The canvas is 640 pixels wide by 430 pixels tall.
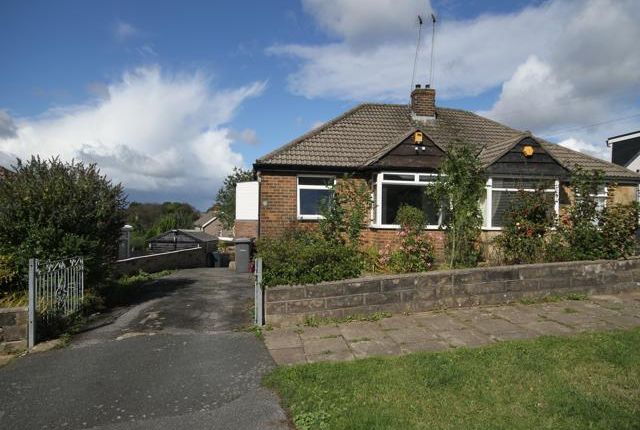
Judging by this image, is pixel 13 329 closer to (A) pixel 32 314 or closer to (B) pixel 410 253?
(A) pixel 32 314

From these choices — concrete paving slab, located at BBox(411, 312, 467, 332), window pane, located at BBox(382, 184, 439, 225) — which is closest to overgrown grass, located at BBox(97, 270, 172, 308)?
concrete paving slab, located at BBox(411, 312, 467, 332)

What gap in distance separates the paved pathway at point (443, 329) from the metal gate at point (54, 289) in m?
3.22

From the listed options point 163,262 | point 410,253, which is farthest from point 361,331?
point 163,262

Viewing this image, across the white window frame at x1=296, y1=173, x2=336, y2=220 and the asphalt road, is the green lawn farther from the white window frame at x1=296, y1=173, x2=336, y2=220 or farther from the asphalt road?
the white window frame at x1=296, y1=173, x2=336, y2=220

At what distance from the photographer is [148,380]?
455cm

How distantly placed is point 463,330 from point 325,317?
2019 millimetres

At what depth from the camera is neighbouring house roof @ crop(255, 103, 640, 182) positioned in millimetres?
12297

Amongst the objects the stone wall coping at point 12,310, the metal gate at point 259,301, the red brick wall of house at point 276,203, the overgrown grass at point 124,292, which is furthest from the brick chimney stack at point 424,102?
the stone wall coping at point 12,310

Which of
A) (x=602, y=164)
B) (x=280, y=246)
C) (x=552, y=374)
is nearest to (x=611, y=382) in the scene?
(x=552, y=374)

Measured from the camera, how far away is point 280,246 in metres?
7.04

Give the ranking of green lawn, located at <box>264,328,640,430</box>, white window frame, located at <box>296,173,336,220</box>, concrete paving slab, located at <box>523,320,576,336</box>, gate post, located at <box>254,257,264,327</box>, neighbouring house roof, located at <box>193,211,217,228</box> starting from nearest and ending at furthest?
1. green lawn, located at <box>264,328,640,430</box>
2. concrete paving slab, located at <box>523,320,576,336</box>
3. gate post, located at <box>254,257,264,327</box>
4. white window frame, located at <box>296,173,336,220</box>
5. neighbouring house roof, located at <box>193,211,217,228</box>

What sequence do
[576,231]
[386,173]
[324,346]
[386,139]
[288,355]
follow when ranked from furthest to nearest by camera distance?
1. [386,139]
2. [386,173]
3. [576,231]
4. [324,346]
5. [288,355]

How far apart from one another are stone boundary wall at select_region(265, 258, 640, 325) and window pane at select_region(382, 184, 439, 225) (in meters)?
4.56

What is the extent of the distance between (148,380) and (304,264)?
9.39ft
